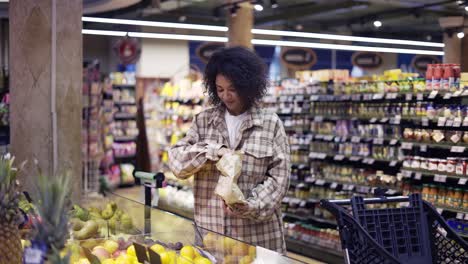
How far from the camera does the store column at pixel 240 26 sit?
37.2 ft

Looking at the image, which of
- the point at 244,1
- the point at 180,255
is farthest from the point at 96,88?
the point at 180,255

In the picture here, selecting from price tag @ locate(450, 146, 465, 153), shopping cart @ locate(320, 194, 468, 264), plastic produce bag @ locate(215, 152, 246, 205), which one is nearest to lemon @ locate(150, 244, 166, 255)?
plastic produce bag @ locate(215, 152, 246, 205)

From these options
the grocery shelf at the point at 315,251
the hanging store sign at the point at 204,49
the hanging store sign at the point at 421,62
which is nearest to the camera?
the grocery shelf at the point at 315,251

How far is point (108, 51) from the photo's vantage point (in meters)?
18.3

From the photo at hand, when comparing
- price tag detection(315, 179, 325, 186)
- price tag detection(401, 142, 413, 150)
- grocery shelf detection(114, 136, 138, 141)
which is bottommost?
price tag detection(315, 179, 325, 186)

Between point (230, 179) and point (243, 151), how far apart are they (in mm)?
337

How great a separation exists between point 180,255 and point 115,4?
24.9 ft

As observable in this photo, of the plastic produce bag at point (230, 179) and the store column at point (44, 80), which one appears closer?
the plastic produce bag at point (230, 179)

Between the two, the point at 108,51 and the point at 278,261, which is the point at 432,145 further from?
the point at 108,51

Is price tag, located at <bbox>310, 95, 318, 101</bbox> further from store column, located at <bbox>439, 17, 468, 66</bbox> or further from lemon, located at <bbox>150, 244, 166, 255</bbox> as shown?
store column, located at <bbox>439, 17, 468, 66</bbox>

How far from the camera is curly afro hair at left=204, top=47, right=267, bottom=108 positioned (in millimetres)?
3363

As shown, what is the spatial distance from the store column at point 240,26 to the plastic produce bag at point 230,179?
8282 millimetres

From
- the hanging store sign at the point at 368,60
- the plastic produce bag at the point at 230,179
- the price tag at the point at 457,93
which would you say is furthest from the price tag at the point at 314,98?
the hanging store sign at the point at 368,60

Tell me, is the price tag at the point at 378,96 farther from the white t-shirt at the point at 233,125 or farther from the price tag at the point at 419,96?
the white t-shirt at the point at 233,125
